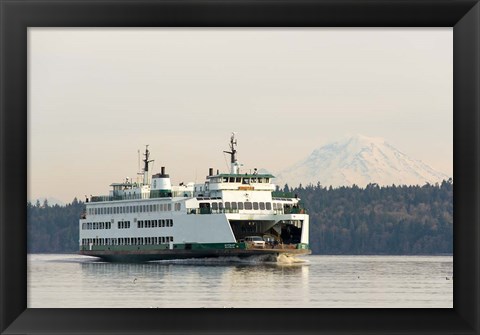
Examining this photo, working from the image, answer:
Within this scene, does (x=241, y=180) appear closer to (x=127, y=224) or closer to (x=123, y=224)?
(x=127, y=224)

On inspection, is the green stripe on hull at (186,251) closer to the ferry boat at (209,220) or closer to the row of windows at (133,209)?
the ferry boat at (209,220)

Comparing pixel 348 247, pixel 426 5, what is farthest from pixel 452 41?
pixel 348 247

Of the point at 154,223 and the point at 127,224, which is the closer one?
the point at 154,223

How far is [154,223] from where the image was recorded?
4153 cm

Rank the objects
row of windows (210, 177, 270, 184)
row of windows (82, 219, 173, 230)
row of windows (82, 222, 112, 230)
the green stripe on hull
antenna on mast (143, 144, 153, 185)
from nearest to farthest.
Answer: the green stripe on hull → row of windows (210, 177, 270, 184) → row of windows (82, 219, 173, 230) → row of windows (82, 222, 112, 230) → antenna on mast (143, 144, 153, 185)

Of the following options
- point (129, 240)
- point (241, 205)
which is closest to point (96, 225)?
point (129, 240)

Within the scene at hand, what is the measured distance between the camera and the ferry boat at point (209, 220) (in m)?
38.4

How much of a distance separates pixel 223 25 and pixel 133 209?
35631 millimetres

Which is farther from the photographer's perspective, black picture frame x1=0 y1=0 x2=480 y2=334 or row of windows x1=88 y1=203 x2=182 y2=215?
row of windows x1=88 y1=203 x2=182 y2=215

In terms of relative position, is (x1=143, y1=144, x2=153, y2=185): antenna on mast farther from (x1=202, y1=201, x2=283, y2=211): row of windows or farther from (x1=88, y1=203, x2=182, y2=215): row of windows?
(x1=202, y1=201, x2=283, y2=211): row of windows

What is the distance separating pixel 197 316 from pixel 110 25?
198cm

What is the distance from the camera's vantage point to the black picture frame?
307 inches

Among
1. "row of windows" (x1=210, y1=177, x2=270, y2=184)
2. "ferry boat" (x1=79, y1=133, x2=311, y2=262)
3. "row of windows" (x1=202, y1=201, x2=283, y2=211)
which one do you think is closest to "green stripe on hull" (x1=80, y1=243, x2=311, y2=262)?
"ferry boat" (x1=79, y1=133, x2=311, y2=262)

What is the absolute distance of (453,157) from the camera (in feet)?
26.0
